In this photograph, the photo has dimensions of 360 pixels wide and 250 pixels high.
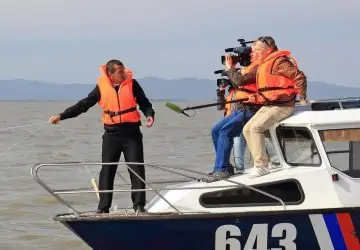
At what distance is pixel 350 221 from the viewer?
8.47m

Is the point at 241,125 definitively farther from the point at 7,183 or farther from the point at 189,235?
the point at 7,183

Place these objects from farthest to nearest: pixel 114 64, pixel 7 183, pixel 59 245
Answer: pixel 7 183 < pixel 59 245 < pixel 114 64

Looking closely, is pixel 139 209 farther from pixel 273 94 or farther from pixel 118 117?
pixel 273 94

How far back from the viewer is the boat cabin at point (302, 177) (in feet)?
28.1

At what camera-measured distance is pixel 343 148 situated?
8.82 metres

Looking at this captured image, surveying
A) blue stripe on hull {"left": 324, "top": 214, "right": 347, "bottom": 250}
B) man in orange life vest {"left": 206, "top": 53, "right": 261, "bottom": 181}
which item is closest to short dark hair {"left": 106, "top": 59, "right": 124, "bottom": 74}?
man in orange life vest {"left": 206, "top": 53, "right": 261, "bottom": 181}

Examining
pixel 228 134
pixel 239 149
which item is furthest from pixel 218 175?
pixel 239 149

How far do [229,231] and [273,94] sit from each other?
1.51 m

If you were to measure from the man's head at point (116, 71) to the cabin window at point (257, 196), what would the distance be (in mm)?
1569

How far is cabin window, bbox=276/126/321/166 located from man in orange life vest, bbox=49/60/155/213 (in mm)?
1462

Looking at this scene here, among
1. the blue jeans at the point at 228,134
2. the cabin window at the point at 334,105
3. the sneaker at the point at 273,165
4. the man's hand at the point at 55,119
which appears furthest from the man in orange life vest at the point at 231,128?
the man's hand at the point at 55,119

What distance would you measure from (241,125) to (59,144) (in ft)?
75.0

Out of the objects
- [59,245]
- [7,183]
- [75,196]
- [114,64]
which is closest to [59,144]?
[7,183]

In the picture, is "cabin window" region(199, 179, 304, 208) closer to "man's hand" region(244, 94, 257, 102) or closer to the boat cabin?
the boat cabin
